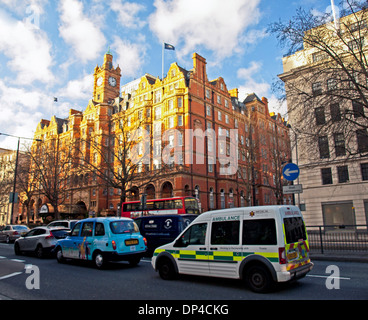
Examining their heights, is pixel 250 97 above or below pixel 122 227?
above

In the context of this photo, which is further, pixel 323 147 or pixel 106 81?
pixel 106 81

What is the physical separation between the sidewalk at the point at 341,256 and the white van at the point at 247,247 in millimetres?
5827

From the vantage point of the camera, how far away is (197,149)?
4356 cm

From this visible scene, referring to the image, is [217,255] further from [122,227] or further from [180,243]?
[122,227]

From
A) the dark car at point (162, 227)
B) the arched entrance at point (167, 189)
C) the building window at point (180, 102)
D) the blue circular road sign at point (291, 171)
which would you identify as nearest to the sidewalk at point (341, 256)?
the blue circular road sign at point (291, 171)

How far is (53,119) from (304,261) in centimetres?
7301

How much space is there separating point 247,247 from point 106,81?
61.7 metres

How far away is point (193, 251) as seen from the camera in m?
7.84

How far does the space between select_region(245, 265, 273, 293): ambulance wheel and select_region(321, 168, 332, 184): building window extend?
25818 mm

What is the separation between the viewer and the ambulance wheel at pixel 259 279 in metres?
6.49

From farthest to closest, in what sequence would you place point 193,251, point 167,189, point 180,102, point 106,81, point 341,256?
point 106,81
point 180,102
point 167,189
point 341,256
point 193,251

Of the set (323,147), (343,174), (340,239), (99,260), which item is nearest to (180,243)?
(99,260)
